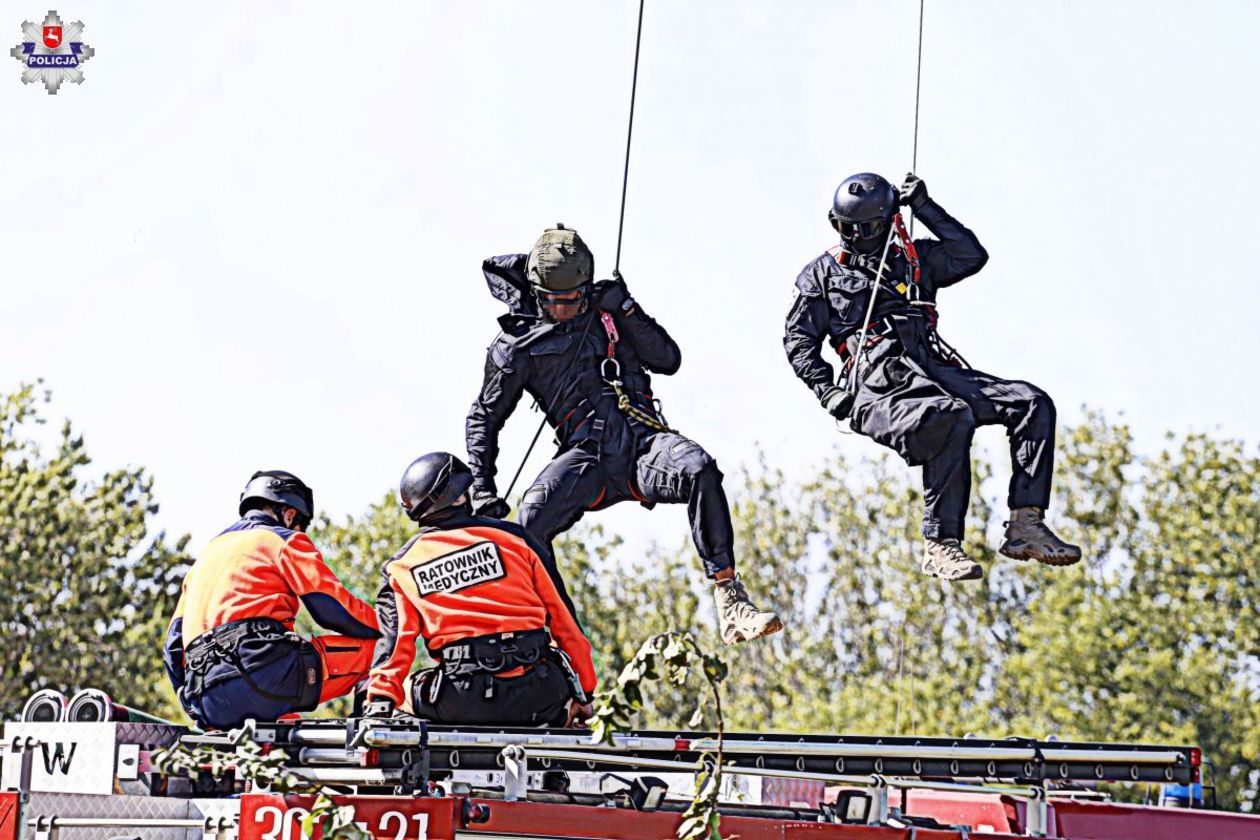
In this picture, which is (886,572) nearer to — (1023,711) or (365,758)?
(1023,711)

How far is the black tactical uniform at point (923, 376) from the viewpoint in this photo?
10.1 m

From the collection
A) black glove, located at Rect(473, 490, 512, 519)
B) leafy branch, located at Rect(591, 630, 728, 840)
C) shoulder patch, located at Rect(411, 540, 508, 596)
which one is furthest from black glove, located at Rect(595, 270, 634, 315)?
leafy branch, located at Rect(591, 630, 728, 840)

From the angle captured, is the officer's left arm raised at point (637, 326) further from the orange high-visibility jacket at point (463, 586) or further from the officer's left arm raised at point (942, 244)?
the orange high-visibility jacket at point (463, 586)

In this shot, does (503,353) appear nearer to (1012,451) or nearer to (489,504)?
(489,504)

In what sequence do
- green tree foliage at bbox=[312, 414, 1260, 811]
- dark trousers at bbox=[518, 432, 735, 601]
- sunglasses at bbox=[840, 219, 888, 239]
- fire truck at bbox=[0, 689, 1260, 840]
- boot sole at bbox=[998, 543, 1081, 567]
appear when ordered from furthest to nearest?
1. green tree foliage at bbox=[312, 414, 1260, 811]
2. sunglasses at bbox=[840, 219, 888, 239]
3. dark trousers at bbox=[518, 432, 735, 601]
4. boot sole at bbox=[998, 543, 1081, 567]
5. fire truck at bbox=[0, 689, 1260, 840]

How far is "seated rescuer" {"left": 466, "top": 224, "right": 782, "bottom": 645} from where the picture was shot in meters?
10.5

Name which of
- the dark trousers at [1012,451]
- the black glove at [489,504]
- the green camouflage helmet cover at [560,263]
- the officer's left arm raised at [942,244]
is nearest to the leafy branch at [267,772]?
the black glove at [489,504]

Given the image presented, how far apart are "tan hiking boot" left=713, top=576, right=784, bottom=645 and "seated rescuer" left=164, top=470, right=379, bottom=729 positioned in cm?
179

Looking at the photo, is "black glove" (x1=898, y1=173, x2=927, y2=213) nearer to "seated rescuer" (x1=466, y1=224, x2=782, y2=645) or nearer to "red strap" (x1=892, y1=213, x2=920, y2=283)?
"red strap" (x1=892, y1=213, x2=920, y2=283)

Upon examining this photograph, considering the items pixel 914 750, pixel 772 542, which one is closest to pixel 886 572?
pixel 772 542

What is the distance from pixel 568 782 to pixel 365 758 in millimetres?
752

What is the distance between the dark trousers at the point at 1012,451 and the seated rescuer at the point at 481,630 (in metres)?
2.13

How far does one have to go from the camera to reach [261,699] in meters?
8.94

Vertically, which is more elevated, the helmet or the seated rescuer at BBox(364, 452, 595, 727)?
the helmet
